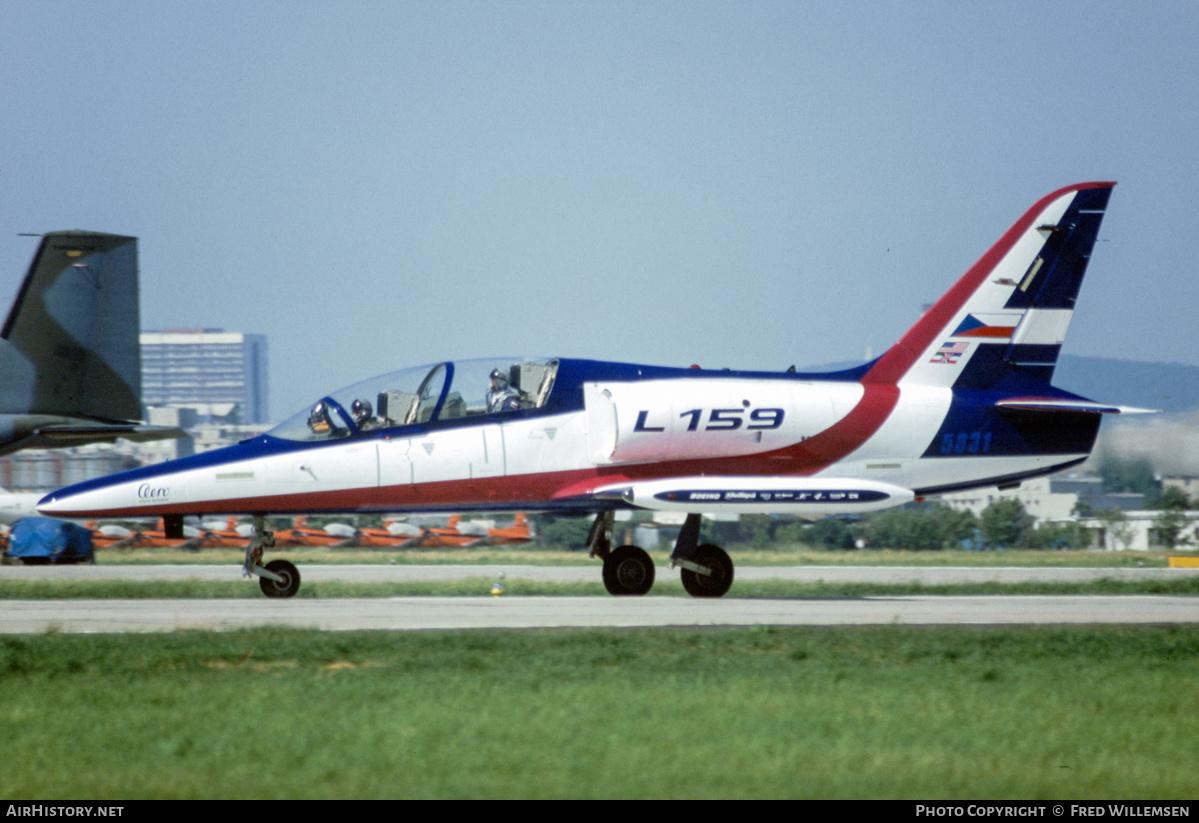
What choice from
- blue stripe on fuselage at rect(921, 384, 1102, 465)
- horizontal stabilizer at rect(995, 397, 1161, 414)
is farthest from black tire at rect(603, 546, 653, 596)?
horizontal stabilizer at rect(995, 397, 1161, 414)

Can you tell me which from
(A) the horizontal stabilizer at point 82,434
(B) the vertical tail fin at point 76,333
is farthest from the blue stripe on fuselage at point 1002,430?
(B) the vertical tail fin at point 76,333

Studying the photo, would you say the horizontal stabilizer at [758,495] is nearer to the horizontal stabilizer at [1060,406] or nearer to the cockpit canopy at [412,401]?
the cockpit canopy at [412,401]

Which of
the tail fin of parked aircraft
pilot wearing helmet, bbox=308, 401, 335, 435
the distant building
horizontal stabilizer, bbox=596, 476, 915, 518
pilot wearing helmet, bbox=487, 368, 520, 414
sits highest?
the tail fin of parked aircraft

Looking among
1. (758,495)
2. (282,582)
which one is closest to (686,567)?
A: (758,495)

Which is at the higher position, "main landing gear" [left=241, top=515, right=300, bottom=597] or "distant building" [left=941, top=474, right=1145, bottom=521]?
"main landing gear" [left=241, top=515, right=300, bottom=597]

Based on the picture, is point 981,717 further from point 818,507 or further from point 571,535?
point 571,535

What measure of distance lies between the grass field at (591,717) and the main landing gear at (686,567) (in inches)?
215

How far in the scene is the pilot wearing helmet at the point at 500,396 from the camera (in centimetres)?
1638

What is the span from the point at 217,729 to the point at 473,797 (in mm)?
2137

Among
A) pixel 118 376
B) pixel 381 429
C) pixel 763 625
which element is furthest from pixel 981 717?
pixel 118 376

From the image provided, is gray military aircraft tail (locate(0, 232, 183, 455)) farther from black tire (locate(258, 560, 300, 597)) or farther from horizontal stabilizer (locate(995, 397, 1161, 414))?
horizontal stabilizer (locate(995, 397, 1161, 414))

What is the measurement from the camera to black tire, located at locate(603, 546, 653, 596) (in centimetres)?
1675

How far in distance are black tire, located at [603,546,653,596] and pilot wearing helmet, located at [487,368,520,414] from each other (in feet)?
8.12

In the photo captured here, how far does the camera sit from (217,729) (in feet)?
23.5
